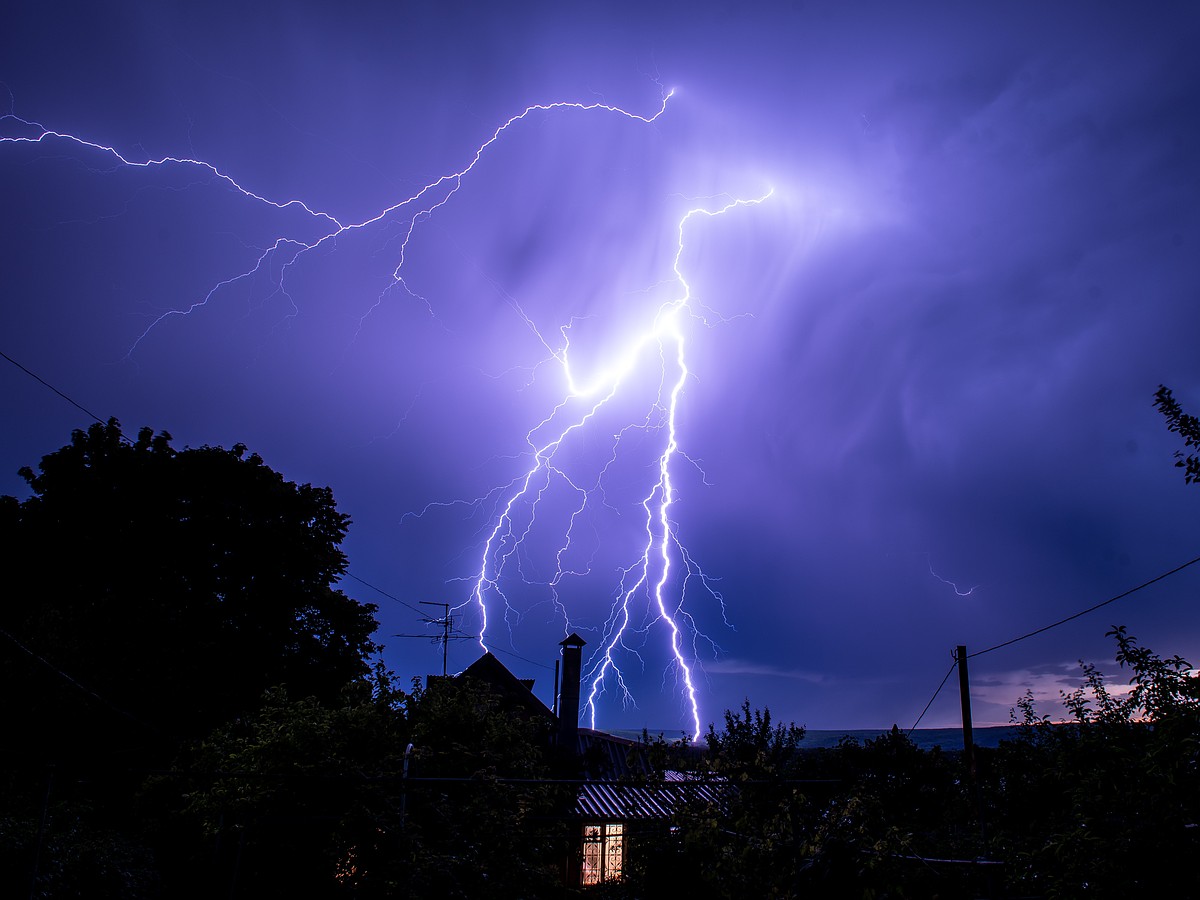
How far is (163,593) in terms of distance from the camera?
18266mm

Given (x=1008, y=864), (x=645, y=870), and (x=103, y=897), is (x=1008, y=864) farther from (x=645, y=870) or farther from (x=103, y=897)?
(x=103, y=897)

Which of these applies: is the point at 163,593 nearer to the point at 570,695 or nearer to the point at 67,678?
the point at 67,678

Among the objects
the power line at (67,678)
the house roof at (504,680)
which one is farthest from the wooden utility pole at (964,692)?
the house roof at (504,680)

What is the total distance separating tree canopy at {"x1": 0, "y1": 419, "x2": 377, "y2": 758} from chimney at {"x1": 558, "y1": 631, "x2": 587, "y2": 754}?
695 cm

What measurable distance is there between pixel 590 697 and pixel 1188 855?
90.3 ft

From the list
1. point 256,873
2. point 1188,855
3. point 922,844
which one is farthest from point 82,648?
point 1188,855

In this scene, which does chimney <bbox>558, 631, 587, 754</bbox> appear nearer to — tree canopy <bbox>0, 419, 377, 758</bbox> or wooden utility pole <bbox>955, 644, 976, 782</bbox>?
tree canopy <bbox>0, 419, 377, 758</bbox>

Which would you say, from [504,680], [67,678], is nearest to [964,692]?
[67,678]

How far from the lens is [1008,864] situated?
4551mm

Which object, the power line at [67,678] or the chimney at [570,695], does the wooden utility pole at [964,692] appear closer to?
the chimney at [570,695]

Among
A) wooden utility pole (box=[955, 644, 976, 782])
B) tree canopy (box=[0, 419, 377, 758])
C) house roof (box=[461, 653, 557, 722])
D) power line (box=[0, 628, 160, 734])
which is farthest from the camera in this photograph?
house roof (box=[461, 653, 557, 722])

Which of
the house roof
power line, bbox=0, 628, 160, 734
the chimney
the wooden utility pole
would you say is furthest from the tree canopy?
the wooden utility pole

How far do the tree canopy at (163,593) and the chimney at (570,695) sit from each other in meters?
6.95

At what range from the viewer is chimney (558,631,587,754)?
2341 centimetres
